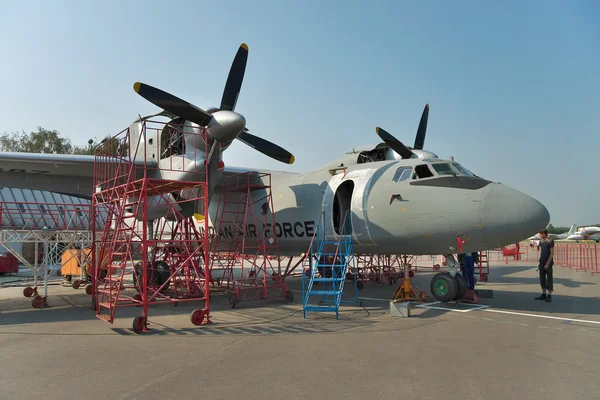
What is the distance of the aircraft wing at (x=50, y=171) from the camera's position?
1227cm

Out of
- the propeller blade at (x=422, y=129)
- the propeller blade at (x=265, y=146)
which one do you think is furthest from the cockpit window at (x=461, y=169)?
the propeller blade at (x=422, y=129)

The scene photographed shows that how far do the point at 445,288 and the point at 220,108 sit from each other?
24.8 feet

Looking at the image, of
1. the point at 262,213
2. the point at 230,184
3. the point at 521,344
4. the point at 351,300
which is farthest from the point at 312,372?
the point at 230,184

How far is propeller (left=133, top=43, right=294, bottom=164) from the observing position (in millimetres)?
10820

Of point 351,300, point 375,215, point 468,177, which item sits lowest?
point 351,300

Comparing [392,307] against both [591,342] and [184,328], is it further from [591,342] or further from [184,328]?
Answer: [184,328]

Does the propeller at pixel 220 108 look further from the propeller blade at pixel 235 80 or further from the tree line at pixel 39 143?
the tree line at pixel 39 143

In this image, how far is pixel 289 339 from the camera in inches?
300

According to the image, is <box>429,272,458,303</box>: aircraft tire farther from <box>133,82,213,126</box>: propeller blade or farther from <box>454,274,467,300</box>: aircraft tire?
<box>133,82,213,126</box>: propeller blade

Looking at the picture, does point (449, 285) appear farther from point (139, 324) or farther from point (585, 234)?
point (585, 234)

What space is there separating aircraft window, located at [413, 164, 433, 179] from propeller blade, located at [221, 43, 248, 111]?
5.36 m

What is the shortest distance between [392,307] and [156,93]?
768 cm

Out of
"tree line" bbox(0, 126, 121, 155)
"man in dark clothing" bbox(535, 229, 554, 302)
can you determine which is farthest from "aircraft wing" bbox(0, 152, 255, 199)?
"tree line" bbox(0, 126, 121, 155)

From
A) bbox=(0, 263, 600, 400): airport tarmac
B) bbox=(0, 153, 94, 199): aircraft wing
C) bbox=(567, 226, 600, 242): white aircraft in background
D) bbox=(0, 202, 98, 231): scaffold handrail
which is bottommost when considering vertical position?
bbox=(0, 263, 600, 400): airport tarmac
